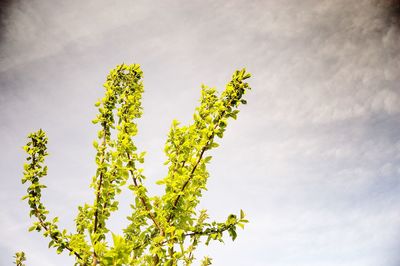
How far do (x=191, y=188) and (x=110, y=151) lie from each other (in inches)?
50.9

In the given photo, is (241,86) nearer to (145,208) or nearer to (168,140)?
(168,140)

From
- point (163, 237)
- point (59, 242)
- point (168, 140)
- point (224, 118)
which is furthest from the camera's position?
point (168, 140)

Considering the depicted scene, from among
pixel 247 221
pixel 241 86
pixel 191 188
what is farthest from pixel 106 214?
pixel 241 86

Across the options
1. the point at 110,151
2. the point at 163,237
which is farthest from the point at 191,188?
the point at 110,151

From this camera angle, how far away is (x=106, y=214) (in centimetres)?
347

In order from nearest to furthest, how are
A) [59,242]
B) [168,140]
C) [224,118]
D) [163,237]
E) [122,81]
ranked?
[163,237] < [59,242] < [224,118] < [168,140] < [122,81]

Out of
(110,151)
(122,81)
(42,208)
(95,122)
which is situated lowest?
(42,208)

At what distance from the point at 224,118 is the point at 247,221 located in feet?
4.38

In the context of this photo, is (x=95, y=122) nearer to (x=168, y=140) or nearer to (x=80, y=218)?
(x=168, y=140)

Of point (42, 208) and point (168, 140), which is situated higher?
point (168, 140)

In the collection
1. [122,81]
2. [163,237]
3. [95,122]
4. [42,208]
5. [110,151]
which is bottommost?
[163,237]

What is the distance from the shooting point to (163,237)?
113 inches

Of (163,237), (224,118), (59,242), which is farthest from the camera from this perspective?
(224,118)

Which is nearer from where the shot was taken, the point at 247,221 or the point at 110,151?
the point at 247,221
